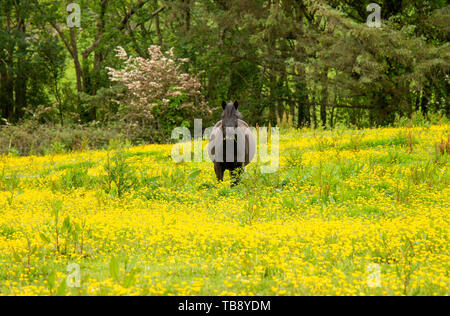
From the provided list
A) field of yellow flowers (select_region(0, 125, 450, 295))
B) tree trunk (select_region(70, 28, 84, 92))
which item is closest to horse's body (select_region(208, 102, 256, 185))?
field of yellow flowers (select_region(0, 125, 450, 295))

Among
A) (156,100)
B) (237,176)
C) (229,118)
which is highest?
(156,100)

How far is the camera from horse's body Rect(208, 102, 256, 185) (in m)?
9.74

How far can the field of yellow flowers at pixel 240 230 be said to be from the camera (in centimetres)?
457

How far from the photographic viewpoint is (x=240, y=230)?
6582 mm

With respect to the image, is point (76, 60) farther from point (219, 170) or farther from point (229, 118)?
point (229, 118)

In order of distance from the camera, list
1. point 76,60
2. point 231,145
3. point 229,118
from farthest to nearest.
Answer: point 76,60
point 231,145
point 229,118

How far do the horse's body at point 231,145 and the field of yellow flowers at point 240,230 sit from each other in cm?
46

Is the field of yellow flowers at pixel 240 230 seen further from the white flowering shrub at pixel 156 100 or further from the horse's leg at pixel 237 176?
the white flowering shrub at pixel 156 100

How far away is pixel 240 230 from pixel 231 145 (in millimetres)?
3869

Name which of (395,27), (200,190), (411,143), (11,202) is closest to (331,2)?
(395,27)

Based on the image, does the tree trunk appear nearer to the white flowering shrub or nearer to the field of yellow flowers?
the white flowering shrub

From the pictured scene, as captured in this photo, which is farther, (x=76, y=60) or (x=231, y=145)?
(x=76, y=60)

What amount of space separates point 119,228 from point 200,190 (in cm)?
372

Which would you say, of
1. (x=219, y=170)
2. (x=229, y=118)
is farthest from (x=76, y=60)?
(x=229, y=118)
